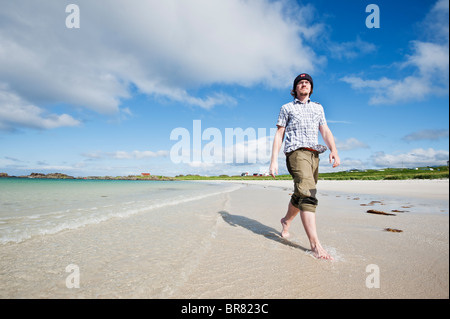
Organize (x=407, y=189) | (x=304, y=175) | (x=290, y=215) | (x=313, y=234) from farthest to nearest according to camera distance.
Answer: (x=407, y=189), (x=290, y=215), (x=304, y=175), (x=313, y=234)

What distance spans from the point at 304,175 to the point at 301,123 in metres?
0.80

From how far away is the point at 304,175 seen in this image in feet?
9.98

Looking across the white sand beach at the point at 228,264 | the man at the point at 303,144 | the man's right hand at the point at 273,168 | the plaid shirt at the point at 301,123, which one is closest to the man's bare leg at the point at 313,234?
the man at the point at 303,144

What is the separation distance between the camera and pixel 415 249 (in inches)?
107

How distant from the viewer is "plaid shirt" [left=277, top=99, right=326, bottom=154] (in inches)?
126

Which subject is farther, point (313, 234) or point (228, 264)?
point (313, 234)

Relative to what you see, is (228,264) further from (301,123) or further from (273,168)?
(301,123)

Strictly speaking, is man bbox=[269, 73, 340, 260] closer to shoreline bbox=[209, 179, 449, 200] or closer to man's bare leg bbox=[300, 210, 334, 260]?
man's bare leg bbox=[300, 210, 334, 260]

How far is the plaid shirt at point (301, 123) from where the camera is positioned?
3.20m

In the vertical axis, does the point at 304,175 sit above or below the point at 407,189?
above

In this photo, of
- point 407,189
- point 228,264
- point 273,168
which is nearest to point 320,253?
point 228,264

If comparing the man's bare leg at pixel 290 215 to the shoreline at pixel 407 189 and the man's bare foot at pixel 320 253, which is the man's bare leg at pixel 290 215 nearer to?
the man's bare foot at pixel 320 253
